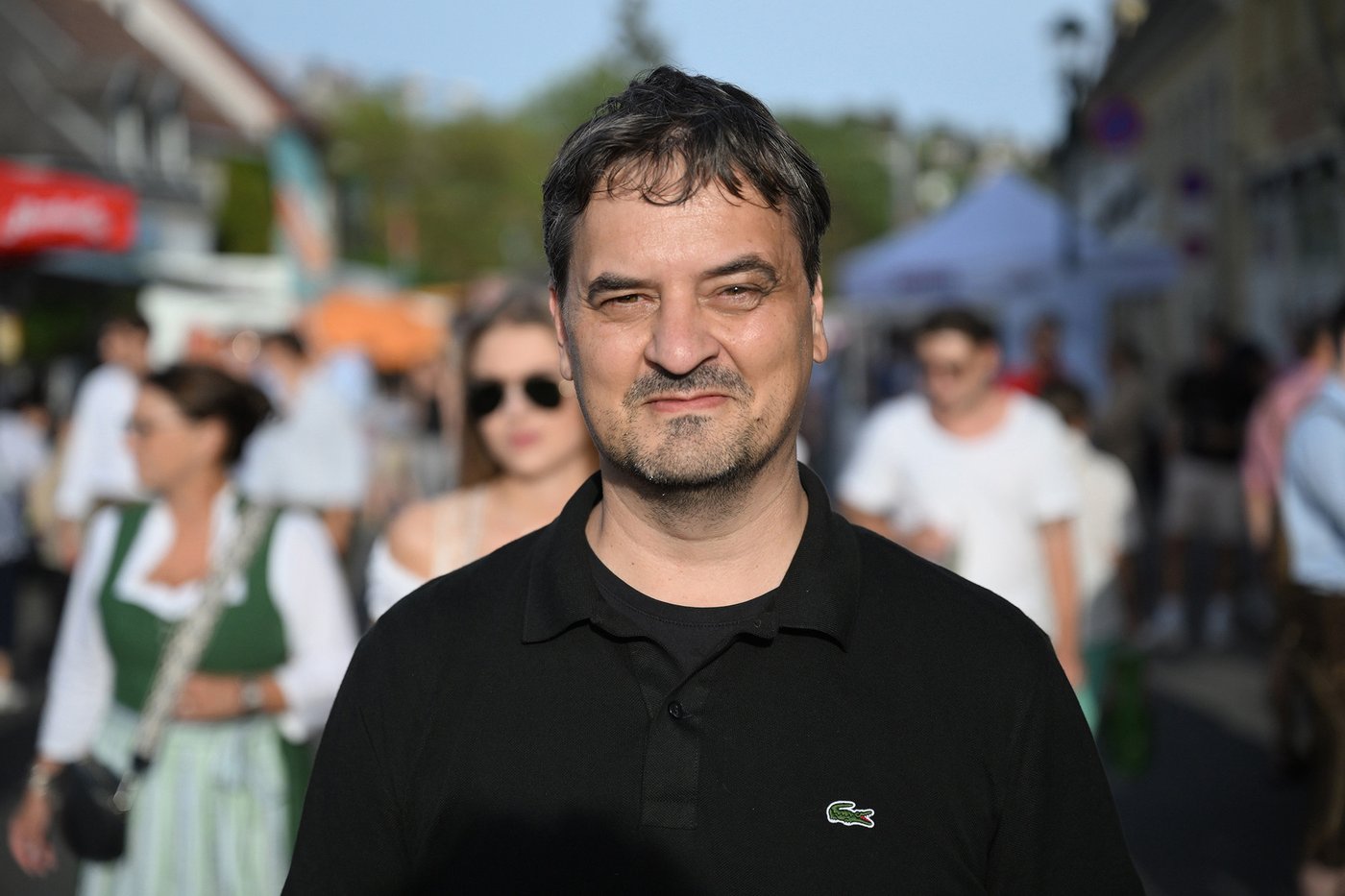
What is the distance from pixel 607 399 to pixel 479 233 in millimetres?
78353

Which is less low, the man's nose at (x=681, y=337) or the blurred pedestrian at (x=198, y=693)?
the man's nose at (x=681, y=337)

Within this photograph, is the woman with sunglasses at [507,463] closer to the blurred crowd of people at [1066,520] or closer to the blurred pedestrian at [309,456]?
the blurred crowd of people at [1066,520]

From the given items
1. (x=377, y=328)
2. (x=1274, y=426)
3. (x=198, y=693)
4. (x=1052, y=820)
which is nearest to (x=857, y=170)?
(x=377, y=328)

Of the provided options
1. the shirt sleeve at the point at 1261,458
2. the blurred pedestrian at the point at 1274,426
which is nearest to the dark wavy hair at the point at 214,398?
the blurred pedestrian at the point at 1274,426

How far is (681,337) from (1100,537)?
5656mm

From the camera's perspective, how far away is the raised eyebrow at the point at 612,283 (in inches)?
84.4

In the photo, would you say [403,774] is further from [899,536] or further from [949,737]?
[899,536]

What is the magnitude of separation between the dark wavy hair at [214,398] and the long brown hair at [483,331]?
0.66 m

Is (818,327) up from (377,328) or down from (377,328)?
down

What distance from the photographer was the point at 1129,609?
10.1 meters

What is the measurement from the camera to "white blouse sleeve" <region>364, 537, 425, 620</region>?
4035mm

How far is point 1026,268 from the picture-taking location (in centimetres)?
1522

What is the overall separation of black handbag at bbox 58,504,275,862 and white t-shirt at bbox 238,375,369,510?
459cm

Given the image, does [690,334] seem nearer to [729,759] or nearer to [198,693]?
[729,759]
